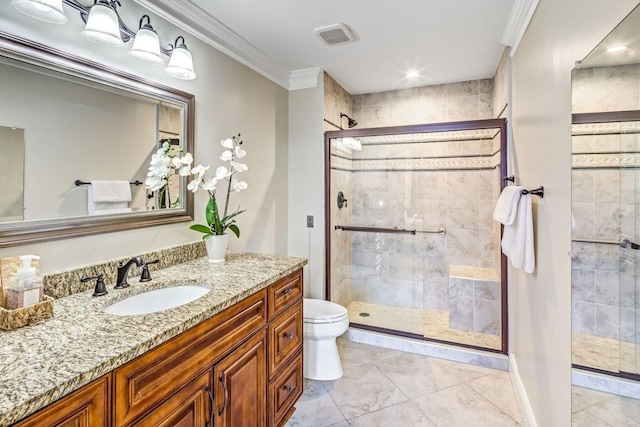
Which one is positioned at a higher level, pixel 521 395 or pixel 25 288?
pixel 25 288

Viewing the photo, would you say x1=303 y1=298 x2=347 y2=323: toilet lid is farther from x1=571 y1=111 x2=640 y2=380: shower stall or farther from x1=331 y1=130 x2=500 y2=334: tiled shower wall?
x1=571 y1=111 x2=640 y2=380: shower stall

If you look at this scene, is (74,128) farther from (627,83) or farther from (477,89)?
(477,89)

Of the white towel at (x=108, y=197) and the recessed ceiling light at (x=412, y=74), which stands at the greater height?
the recessed ceiling light at (x=412, y=74)

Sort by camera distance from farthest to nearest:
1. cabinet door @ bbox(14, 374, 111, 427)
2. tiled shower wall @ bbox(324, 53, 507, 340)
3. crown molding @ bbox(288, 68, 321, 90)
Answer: tiled shower wall @ bbox(324, 53, 507, 340) < crown molding @ bbox(288, 68, 321, 90) < cabinet door @ bbox(14, 374, 111, 427)

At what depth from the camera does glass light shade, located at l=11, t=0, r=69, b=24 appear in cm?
111

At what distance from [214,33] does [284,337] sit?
190cm

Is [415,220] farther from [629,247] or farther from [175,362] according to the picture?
[175,362]

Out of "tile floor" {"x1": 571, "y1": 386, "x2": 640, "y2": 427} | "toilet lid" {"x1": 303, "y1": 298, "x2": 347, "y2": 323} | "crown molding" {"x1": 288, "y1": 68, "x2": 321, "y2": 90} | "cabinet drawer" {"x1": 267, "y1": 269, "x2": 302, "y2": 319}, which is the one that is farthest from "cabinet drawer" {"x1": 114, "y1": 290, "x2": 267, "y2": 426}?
"crown molding" {"x1": 288, "y1": 68, "x2": 321, "y2": 90}

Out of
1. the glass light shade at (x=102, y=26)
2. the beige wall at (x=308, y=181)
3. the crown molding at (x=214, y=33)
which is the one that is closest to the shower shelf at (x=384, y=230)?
the beige wall at (x=308, y=181)

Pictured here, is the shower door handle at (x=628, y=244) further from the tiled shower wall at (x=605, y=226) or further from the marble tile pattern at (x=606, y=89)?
the marble tile pattern at (x=606, y=89)

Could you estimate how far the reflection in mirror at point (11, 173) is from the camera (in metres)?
1.12

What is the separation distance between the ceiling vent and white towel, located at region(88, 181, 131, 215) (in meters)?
1.55

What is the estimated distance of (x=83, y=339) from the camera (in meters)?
0.87

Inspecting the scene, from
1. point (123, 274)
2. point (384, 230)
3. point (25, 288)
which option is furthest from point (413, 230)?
point (25, 288)
